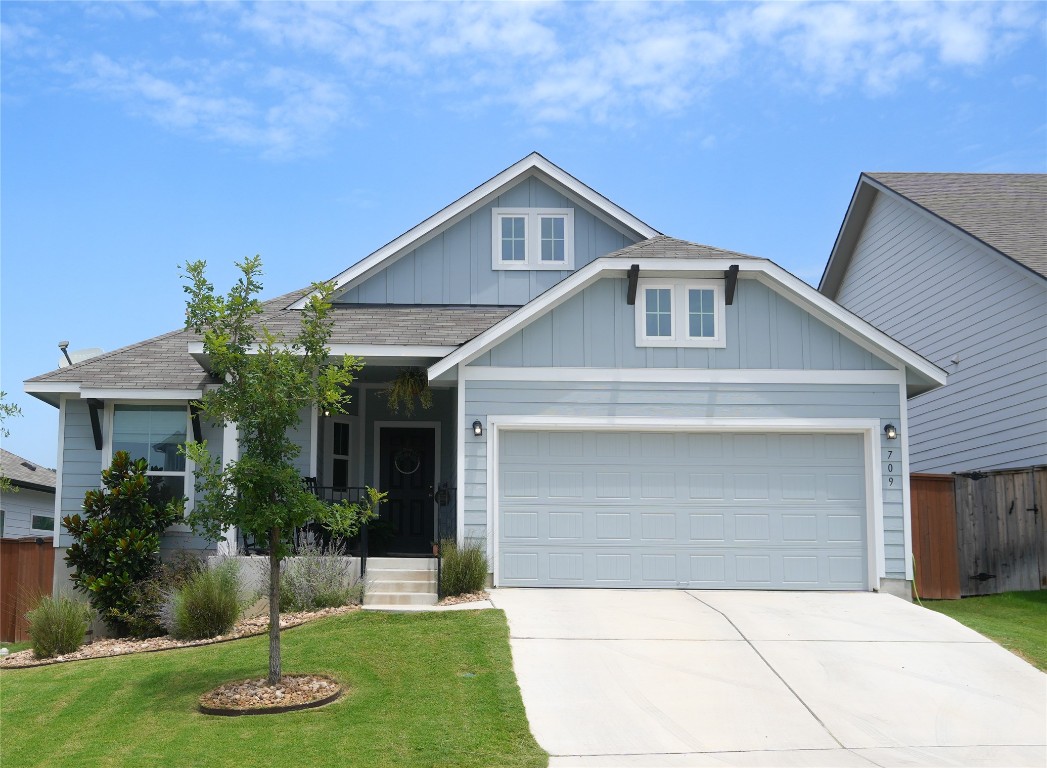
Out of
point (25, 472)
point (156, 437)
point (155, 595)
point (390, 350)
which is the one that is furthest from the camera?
point (25, 472)

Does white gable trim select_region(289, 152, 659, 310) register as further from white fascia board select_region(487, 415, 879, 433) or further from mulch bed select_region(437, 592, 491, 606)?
mulch bed select_region(437, 592, 491, 606)

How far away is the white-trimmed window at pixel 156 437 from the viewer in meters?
14.9

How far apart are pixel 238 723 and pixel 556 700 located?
2.69 m

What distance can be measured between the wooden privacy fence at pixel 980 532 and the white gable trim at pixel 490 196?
6192 millimetres

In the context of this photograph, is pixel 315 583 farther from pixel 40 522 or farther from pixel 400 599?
pixel 40 522

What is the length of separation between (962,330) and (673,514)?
26.1 feet

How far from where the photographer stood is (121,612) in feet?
43.7

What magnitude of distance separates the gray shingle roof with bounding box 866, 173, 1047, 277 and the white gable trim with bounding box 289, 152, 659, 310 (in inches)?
222

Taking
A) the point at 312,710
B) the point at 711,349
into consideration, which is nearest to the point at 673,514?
the point at 711,349

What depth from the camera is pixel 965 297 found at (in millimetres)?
18031

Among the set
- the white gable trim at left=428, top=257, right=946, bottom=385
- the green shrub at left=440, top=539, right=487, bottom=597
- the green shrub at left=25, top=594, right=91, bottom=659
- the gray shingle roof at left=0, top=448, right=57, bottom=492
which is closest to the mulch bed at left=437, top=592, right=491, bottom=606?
the green shrub at left=440, top=539, right=487, bottom=597

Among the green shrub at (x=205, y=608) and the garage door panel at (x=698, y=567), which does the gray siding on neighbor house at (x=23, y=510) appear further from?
the garage door panel at (x=698, y=567)

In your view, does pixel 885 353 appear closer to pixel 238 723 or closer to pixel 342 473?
pixel 342 473

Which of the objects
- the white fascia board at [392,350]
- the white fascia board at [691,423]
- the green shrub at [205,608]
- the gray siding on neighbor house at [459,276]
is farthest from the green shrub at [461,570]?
the gray siding on neighbor house at [459,276]
